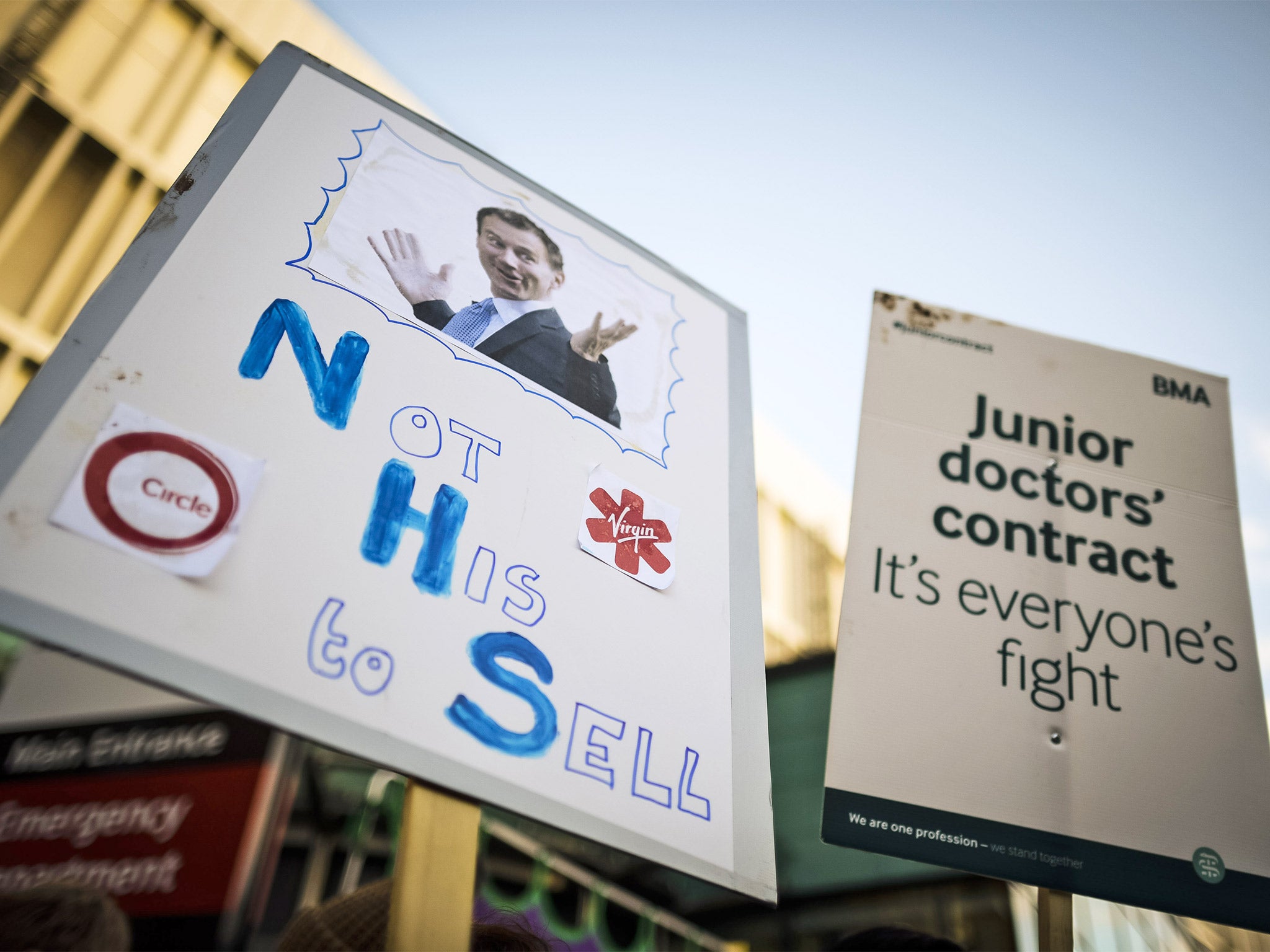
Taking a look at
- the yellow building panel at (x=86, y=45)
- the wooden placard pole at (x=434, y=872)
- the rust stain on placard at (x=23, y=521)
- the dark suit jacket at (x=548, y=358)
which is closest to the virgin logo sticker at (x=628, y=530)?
the dark suit jacket at (x=548, y=358)

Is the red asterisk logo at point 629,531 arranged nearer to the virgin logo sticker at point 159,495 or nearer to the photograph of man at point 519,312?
the photograph of man at point 519,312

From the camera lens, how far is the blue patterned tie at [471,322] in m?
1.23

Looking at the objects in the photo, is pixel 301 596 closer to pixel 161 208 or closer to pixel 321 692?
pixel 321 692

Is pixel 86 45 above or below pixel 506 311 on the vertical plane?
above

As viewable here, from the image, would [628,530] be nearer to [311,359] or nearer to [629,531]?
[629,531]

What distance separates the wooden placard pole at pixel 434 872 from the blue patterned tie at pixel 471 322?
1.98 ft

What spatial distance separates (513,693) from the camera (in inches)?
39.0

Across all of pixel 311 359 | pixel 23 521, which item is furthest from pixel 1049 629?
pixel 23 521

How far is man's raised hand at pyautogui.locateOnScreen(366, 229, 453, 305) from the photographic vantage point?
1.22 m

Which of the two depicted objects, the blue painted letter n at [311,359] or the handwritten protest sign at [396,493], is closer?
the handwritten protest sign at [396,493]

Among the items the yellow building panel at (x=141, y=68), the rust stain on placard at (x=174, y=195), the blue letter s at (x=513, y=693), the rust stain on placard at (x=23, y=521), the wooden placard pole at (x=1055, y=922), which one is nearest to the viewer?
the rust stain on placard at (x=23, y=521)

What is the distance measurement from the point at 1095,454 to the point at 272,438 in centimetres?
160

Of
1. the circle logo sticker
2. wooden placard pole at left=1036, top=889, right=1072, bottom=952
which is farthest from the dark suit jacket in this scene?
the circle logo sticker

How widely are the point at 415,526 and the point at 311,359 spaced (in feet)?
0.77
